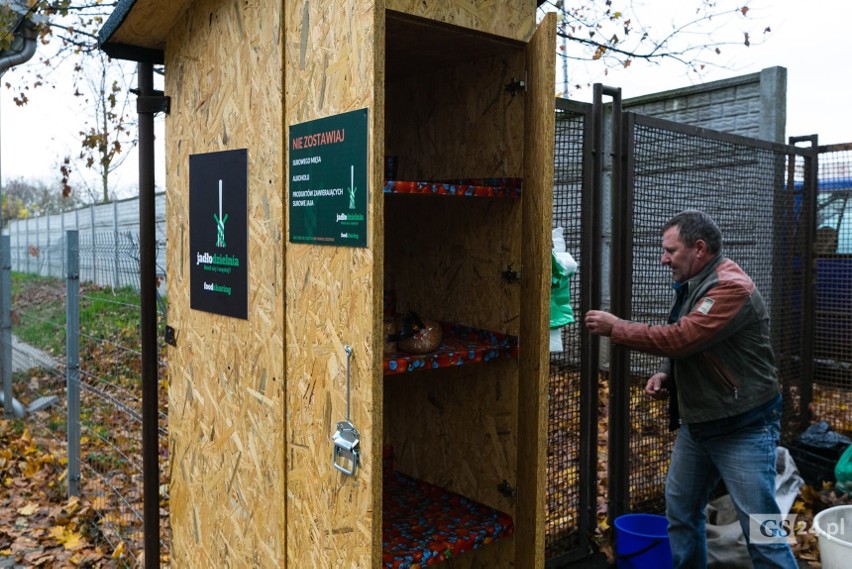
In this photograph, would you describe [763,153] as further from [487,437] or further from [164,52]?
[164,52]

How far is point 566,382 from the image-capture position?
13.5 ft

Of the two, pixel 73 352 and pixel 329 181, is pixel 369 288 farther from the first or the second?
pixel 73 352

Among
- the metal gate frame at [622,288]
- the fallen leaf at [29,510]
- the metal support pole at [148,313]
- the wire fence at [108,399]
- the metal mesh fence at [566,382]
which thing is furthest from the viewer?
the fallen leaf at [29,510]

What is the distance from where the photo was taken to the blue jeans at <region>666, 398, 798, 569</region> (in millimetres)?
3330

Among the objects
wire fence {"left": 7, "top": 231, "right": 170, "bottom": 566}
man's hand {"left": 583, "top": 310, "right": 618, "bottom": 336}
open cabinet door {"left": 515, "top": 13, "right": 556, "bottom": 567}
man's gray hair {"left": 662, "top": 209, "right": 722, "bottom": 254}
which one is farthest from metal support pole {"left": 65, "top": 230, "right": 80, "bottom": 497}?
man's gray hair {"left": 662, "top": 209, "right": 722, "bottom": 254}

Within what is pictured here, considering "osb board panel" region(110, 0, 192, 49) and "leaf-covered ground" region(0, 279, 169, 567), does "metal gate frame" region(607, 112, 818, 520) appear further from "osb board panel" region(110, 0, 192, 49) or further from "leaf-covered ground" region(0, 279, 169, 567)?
"leaf-covered ground" region(0, 279, 169, 567)

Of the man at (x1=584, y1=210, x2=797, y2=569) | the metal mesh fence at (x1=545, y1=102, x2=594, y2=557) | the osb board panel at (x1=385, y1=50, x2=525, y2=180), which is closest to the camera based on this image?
the osb board panel at (x1=385, y1=50, x2=525, y2=180)

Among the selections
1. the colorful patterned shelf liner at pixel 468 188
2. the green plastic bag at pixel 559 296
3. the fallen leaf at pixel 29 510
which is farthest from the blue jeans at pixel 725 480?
the fallen leaf at pixel 29 510

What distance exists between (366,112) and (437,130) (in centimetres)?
96

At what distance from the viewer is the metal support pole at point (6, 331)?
7.41m

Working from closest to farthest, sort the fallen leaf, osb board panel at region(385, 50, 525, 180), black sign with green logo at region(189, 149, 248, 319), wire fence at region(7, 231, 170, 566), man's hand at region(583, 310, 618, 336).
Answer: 1. osb board panel at region(385, 50, 525, 180)
2. black sign with green logo at region(189, 149, 248, 319)
3. man's hand at region(583, 310, 618, 336)
4. wire fence at region(7, 231, 170, 566)
5. the fallen leaf

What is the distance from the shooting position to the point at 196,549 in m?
3.07

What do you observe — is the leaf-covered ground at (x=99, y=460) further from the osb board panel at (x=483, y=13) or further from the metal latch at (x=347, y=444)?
the osb board panel at (x=483, y=13)

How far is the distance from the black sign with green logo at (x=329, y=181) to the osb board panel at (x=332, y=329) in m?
0.03
